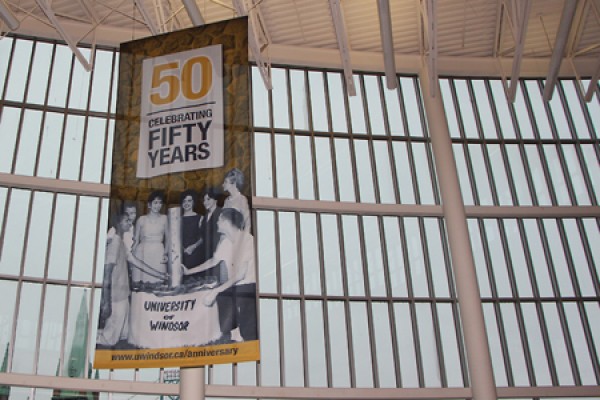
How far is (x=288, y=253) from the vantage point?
Result: 20.6 meters

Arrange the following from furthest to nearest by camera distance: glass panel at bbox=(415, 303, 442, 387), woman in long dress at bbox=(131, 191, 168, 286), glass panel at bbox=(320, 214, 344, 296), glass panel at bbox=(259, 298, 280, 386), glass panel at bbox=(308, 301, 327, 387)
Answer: glass panel at bbox=(320, 214, 344, 296) → glass panel at bbox=(415, 303, 442, 387) → glass panel at bbox=(308, 301, 327, 387) → glass panel at bbox=(259, 298, 280, 386) → woman in long dress at bbox=(131, 191, 168, 286)

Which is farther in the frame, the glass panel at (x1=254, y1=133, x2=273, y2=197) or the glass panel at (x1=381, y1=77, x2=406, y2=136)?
the glass panel at (x1=381, y1=77, x2=406, y2=136)

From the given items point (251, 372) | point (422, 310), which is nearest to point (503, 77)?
point (422, 310)

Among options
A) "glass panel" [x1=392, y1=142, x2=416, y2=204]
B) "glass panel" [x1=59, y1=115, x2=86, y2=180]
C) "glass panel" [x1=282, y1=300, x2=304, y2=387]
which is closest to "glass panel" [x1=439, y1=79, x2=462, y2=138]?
"glass panel" [x1=392, y1=142, x2=416, y2=204]

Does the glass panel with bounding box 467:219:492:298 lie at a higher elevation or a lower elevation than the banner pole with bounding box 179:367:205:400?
higher

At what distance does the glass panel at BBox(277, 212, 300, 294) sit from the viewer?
20141 millimetres

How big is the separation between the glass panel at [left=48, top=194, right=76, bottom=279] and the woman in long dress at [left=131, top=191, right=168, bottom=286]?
8678 mm

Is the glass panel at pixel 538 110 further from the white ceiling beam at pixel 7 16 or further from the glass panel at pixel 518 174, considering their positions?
the white ceiling beam at pixel 7 16

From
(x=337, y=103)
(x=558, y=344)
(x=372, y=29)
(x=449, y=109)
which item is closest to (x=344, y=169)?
(x=337, y=103)

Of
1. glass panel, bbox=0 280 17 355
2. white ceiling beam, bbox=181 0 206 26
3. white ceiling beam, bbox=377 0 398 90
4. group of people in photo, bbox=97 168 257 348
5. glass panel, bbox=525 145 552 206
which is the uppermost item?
white ceiling beam, bbox=181 0 206 26

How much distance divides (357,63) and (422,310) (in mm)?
9305

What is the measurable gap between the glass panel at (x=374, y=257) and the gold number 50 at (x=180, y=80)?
34.1 feet

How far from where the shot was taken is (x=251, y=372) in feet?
61.7

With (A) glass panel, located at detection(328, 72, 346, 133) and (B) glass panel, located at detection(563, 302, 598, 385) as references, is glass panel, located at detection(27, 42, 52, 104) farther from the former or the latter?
(B) glass panel, located at detection(563, 302, 598, 385)
